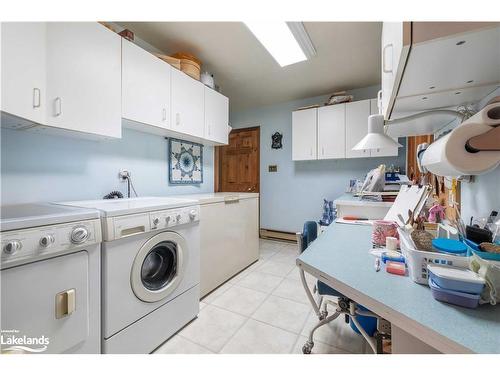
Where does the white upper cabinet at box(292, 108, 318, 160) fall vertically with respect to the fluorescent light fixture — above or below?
below

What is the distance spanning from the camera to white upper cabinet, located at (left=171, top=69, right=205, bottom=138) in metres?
1.99

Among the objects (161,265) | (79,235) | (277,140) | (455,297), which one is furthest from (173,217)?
(277,140)

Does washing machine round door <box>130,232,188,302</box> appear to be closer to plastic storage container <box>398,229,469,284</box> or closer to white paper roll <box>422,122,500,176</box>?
plastic storage container <box>398,229,469,284</box>

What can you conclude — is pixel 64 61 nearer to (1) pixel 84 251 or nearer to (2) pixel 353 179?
(1) pixel 84 251

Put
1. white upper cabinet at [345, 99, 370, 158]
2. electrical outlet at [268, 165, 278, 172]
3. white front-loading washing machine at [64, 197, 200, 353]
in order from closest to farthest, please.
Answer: white front-loading washing machine at [64, 197, 200, 353], white upper cabinet at [345, 99, 370, 158], electrical outlet at [268, 165, 278, 172]

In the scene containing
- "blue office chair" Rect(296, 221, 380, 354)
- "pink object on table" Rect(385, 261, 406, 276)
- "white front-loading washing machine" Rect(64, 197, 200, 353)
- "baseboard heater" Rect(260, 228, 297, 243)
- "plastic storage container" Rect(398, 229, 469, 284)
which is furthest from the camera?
"baseboard heater" Rect(260, 228, 297, 243)

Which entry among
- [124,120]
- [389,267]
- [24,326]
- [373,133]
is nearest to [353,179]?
[373,133]

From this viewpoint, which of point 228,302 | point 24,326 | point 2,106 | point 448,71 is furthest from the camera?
point 228,302

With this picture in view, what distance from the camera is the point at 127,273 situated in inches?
47.4

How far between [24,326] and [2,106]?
95 cm

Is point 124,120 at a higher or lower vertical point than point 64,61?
lower

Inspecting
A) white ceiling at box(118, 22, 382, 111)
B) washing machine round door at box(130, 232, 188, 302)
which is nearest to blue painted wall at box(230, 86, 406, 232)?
white ceiling at box(118, 22, 382, 111)

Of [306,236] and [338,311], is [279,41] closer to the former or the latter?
[306,236]

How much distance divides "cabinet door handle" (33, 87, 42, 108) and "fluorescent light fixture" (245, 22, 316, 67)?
148 cm
